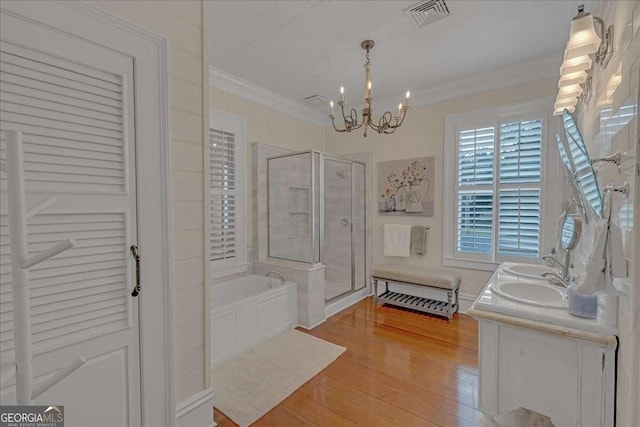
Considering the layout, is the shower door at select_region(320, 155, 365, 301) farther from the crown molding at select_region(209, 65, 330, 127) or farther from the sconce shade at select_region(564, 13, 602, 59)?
the sconce shade at select_region(564, 13, 602, 59)

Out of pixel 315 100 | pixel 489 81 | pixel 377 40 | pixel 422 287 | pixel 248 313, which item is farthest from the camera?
pixel 315 100

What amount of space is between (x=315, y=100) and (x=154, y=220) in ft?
9.79

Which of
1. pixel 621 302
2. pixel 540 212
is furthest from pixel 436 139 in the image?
pixel 621 302

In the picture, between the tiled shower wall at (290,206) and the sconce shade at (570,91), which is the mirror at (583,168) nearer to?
the sconce shade at (570,91)

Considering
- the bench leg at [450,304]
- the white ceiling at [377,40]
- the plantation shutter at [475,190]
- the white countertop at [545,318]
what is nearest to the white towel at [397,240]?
the plantation shutter at [475,190]

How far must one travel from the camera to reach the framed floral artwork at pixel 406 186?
364 centimetres

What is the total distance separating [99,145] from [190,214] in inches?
19.8

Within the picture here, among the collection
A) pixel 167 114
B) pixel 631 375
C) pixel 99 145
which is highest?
pixel 167 114

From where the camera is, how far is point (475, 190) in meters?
3.34

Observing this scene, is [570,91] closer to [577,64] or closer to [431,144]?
[577,64]

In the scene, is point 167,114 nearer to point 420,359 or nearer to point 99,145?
point 99,145

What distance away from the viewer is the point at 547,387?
1.34 meters

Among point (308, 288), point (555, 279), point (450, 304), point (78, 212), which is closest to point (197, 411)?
point (78, 212)

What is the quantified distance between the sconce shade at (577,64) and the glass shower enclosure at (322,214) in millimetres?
2267
